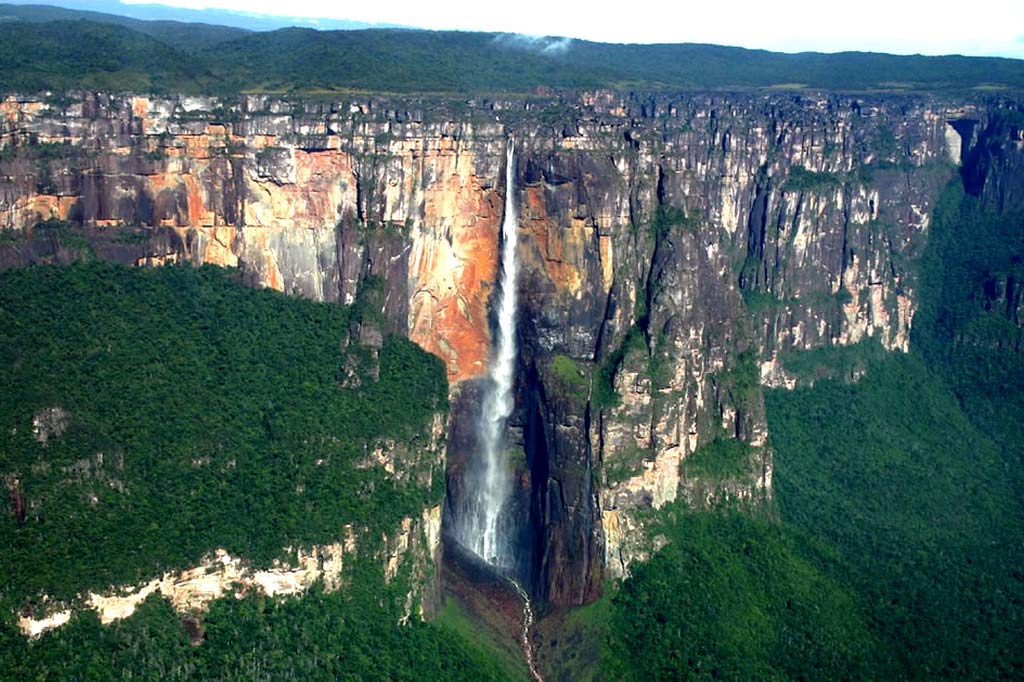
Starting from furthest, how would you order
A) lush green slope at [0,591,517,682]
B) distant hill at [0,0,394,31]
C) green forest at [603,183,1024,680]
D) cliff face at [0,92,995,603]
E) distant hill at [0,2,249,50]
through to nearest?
distant hill at [0,0,394,31] → distant hill at [0,2,249,50] → cliff face at [0,92,995,603] → green forest at [603,183,1024,680] → lush green slope at [0,591,517,682]

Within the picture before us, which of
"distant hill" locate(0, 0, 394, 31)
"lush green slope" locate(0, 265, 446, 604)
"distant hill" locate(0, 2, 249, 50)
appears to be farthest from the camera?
"distant hill" locate(0, 0, 394, 31)

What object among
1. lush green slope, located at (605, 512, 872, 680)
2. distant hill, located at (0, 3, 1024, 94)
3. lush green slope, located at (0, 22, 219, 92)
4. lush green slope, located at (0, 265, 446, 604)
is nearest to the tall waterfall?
lush green slope, located at (0, 265, 446, 604)

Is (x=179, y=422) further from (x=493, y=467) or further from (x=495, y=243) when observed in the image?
(x=495, y=243)

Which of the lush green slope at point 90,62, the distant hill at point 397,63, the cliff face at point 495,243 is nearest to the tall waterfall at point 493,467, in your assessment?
the cliff face at point 495,243

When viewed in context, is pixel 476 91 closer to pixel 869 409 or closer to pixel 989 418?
pixel 869 409

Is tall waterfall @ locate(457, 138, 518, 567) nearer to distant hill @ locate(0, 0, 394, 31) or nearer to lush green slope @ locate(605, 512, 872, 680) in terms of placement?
lush green slope @ locate(605, 512, 872, 680)

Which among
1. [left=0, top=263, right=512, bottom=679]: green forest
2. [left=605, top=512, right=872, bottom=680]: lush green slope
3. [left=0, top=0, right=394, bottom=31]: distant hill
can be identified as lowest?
[left=605, top=512, right=872, bottom=680]: lush green slope

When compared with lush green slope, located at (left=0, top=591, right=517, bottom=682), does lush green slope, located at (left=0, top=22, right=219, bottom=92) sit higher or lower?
higher

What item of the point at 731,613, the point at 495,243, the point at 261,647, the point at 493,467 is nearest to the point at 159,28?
the point at 495,243
